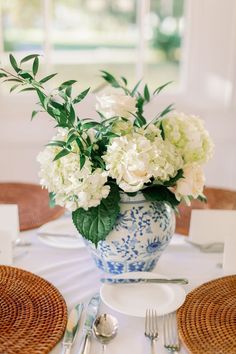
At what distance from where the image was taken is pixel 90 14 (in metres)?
2.32

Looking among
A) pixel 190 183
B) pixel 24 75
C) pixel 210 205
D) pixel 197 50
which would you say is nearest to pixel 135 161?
pixel 190 183

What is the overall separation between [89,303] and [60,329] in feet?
0.40

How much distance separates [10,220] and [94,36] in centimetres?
141

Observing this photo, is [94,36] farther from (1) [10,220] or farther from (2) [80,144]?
(2) [80,144]

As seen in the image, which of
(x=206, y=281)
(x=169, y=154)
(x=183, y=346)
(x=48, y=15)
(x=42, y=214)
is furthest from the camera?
(x=48, y=15)

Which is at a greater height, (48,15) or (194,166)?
(48,15)

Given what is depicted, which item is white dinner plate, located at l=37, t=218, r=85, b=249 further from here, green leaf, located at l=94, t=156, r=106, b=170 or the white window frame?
the white window frame

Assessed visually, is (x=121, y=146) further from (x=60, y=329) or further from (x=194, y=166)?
(x=60, y=329)

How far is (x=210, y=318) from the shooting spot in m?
0.90

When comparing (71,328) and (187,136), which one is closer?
(71,328)

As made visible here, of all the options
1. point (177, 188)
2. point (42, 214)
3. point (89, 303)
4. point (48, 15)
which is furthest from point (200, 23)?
point (89, 303)

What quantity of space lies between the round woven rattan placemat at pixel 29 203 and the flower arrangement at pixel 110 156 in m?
0.40

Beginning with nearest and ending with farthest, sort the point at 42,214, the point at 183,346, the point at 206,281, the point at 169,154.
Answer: the point at 183,346
the point at 169,154
the point at 206,281
the point at 42,214

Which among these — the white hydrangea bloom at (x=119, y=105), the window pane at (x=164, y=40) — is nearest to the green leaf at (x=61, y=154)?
the white hydrangea bloom at (x=119, y=105)
